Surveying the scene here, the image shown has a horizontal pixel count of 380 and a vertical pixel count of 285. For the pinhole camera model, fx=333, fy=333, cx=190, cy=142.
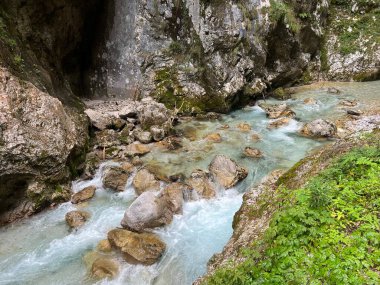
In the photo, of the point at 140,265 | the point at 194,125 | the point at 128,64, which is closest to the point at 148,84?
the point at 128,64

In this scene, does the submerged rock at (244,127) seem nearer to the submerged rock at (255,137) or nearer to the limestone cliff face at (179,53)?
the submerged rock at (255,137)

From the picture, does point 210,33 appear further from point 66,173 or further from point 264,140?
point 66,173

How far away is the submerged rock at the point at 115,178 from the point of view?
8.45 meters

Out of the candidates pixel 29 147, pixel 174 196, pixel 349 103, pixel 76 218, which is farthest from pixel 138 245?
pixel 349 103

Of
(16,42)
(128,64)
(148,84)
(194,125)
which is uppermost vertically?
(16,42)

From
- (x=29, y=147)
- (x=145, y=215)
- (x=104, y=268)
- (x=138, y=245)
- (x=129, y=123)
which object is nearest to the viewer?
(x=104, y=268)

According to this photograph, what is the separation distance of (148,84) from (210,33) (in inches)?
130

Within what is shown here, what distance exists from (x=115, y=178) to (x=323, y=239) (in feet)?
18.9

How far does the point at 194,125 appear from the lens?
12.5m

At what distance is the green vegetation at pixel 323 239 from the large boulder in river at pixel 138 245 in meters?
2.00

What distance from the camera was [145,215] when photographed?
678 centimetres

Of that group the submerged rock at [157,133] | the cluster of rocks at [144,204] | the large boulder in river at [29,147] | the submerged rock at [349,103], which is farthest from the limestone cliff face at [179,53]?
the large boulder in river at [29,147]

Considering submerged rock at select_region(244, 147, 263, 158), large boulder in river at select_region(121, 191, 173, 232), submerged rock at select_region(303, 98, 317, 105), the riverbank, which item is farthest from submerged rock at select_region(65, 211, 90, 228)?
submerged rock at select_region(303, 98, 317, 105)

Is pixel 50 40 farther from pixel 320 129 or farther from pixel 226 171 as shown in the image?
pixel 320 129
